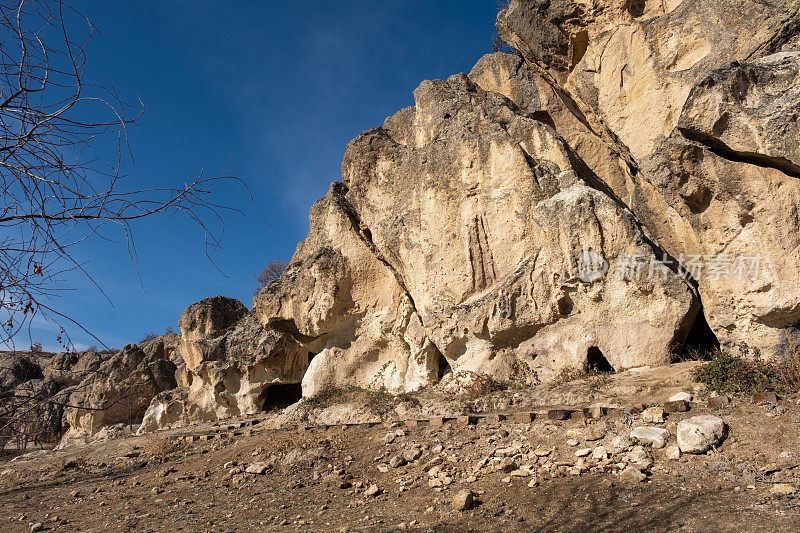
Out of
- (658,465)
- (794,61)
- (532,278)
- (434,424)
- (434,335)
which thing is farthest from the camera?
(434,335)

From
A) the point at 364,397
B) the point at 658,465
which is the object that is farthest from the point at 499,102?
the point at 658,465

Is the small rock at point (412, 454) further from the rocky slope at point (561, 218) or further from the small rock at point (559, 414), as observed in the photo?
the rocky slope at point (561, 218)

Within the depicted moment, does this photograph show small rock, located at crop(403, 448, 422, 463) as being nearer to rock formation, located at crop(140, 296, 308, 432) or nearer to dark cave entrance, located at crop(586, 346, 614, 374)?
dark cave entrance, located at crop(586, 346, 614, 374)

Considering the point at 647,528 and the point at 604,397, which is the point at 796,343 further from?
the point at 647,528

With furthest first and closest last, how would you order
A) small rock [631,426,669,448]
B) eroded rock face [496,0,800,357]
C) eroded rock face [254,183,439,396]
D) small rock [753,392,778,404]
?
eroded rock face [254,183,439,396] → eroded rock face [496,0,800,357] → small rock [753,392,778,404] → small rock [631,426,669,448]

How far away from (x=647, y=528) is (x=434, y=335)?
6.62 m

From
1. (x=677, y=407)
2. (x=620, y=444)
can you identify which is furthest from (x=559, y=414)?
(x=677, y=407)

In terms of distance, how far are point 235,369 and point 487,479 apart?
11108mm

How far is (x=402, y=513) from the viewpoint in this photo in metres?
5.25

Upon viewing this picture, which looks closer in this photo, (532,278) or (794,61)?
(794,61)

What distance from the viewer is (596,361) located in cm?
923

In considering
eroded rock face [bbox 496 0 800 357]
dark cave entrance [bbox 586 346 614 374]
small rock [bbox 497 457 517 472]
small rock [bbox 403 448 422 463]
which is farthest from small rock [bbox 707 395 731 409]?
small rock [bbox 403 448 422 463]

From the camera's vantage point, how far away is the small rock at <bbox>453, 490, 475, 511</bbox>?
496 centimetres

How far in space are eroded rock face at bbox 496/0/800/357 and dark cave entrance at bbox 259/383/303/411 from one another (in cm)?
1082
